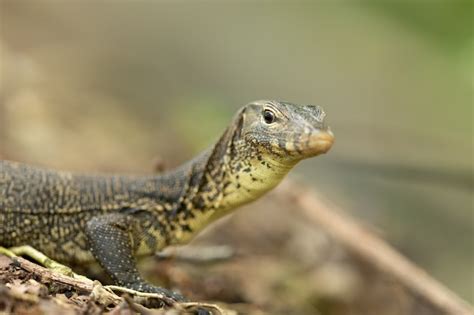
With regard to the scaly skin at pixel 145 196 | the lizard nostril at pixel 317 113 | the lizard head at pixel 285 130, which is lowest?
the scaly skin at pixel 145 196

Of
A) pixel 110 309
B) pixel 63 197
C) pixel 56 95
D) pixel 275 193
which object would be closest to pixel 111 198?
pixel 63 197

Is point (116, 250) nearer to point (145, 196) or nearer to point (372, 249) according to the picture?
point (145, 196)

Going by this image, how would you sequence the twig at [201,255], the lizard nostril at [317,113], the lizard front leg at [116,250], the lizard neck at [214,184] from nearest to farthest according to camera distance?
1. the lizard nostril at [317,113]
2. the lizard front leg at [116,250]
3. the lizard neck at [214,184]
4. the twig at [201,255]

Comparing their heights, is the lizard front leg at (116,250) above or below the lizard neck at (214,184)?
below

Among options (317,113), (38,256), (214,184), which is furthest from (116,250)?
(317,113)

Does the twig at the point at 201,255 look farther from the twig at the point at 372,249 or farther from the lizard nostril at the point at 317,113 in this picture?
the lizard nostril at the point at 317,113

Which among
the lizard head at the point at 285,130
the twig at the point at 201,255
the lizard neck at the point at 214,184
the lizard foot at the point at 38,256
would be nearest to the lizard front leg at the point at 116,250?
the lizard foot at the point at 38,256

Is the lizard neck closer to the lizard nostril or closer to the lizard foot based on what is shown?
the lizard nostril
